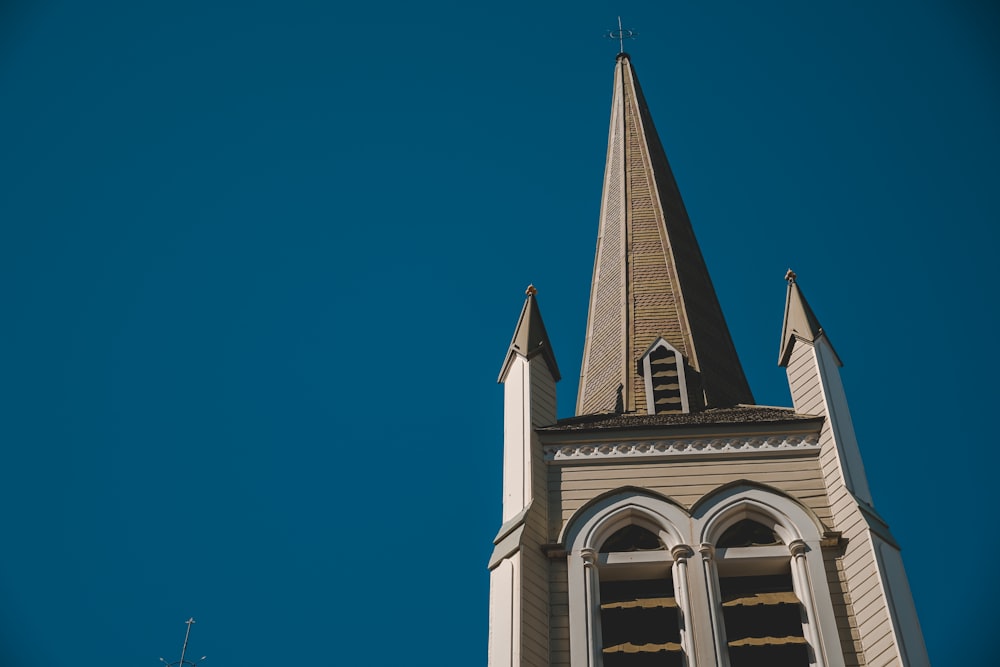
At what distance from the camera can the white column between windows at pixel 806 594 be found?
19.0 meters

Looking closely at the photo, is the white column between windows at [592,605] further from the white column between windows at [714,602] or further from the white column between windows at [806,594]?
the white column between windows at [806,594]

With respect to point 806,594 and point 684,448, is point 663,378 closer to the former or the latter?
point 684,448

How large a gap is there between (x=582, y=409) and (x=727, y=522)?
731cm

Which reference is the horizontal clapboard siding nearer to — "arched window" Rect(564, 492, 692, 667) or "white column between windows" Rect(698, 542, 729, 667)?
"arched window" Rect(564, 492, 692, 667)

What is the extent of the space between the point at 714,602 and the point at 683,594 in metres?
0.43

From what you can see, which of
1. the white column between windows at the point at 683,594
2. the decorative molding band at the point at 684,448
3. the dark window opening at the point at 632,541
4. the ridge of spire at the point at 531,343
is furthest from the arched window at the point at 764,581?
the ridge of spire at the point at 531,343

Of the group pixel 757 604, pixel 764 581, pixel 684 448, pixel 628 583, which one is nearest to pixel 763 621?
pixel 757 604

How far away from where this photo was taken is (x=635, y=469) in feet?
72.5

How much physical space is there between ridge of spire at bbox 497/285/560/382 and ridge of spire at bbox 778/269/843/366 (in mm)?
3644

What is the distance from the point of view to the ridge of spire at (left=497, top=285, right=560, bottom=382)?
24.6m

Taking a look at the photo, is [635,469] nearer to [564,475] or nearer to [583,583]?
[564,475]

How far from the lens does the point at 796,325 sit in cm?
2459

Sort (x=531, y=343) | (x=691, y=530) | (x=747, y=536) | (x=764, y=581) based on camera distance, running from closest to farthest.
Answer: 1. (x=764, y=581)
2. (x=691, y=530)
3. (x=747, y=536)
4. (x=531, y=343)

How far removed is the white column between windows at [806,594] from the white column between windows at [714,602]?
3.32ft
